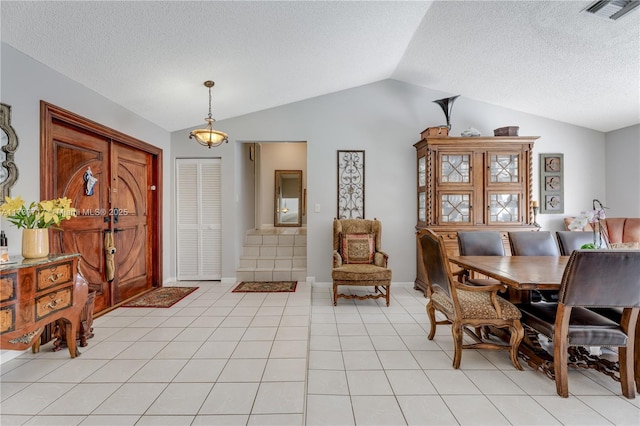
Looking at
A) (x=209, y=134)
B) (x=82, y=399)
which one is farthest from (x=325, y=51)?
(x=82, y=399)

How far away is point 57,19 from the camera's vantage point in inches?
81.0

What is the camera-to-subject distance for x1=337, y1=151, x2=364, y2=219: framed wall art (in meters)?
4.55

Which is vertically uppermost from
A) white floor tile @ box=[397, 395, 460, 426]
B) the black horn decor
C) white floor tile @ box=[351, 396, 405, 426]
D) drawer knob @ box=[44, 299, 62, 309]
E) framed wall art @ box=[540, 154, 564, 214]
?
the black horn decor

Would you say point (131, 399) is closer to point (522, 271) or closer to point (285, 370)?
point (285, 370)

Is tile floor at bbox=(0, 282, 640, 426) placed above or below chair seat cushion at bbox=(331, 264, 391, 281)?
below

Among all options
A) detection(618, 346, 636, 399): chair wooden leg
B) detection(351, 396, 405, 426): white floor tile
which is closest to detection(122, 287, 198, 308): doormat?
detection(351, 396, 405, 426): white floor tile

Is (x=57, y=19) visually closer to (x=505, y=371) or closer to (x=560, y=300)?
(x=560, y=300)

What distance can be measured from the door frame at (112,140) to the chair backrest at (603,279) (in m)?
4.01

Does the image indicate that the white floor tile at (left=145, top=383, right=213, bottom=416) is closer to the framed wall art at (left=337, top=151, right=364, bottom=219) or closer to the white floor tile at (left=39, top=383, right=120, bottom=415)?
the white floor tile at (left=39, top=383, right=120, bottom=415)

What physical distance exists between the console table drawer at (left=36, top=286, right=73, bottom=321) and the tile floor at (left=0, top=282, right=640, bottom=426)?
461 millimetres

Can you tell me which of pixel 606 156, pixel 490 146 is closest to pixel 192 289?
pixel 490 146

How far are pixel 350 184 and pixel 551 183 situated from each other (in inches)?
125

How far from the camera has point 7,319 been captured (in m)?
1.72

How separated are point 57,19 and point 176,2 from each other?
0.85 meters
